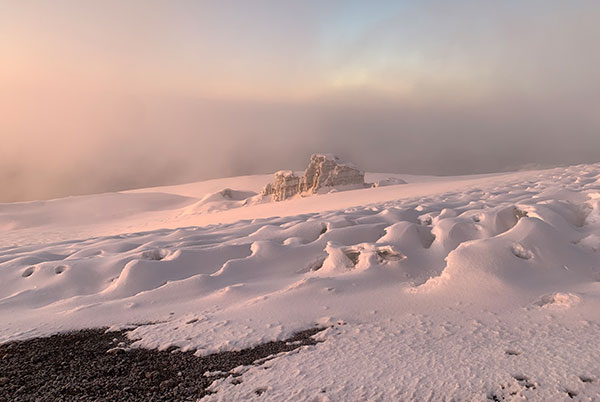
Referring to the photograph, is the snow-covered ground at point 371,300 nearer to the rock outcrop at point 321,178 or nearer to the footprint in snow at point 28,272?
the footprint in snow at point 28,272

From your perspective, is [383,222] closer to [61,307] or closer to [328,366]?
[328,366]

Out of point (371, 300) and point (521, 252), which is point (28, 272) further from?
point (521, 252)

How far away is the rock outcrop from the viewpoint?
29.0m

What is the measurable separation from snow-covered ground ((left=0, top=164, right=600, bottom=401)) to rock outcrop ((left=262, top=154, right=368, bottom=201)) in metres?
21.0

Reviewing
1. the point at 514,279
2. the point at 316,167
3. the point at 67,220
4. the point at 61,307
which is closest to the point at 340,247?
the point at 514,279

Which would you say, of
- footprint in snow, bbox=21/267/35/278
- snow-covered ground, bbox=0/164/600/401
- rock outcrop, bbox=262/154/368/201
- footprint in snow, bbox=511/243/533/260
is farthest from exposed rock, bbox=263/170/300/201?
footprint in snow, bbox=511/243/533/260

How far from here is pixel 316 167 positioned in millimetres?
29812

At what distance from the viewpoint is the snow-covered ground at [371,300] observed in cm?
277

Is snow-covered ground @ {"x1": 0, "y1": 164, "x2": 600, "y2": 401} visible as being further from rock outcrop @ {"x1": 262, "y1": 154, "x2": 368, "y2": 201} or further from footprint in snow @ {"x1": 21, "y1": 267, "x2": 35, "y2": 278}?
rock outcrop @ {"x1": 262, "y1": 154, "x2": 368, "y2": 201}

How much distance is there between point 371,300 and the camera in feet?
14.3

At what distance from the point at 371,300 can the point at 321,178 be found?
81.7ft

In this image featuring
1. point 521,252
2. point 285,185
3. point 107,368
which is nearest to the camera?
point 107,368

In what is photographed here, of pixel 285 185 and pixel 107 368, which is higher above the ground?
pixel 107 368

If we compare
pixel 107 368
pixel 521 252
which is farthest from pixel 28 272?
pixel 521 252
